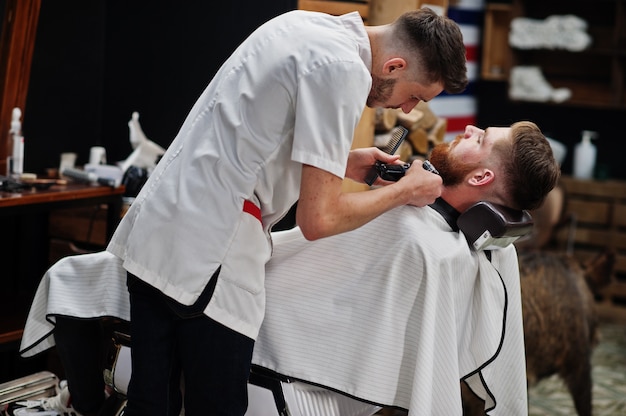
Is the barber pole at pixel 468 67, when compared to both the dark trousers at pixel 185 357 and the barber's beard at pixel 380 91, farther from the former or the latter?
the dark trousers at pixel 185 357

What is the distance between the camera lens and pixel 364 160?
2.33 meters

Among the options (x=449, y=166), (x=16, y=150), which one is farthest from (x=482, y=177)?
(x=16, y=150)

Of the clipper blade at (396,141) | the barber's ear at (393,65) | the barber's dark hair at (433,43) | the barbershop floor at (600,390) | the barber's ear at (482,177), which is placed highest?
the barber's dark hair at (433,43)

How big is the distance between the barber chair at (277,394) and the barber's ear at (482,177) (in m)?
0.64

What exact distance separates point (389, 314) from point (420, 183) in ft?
1.14

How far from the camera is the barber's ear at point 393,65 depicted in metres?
Result: 1.98

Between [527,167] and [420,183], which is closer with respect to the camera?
[420,183]

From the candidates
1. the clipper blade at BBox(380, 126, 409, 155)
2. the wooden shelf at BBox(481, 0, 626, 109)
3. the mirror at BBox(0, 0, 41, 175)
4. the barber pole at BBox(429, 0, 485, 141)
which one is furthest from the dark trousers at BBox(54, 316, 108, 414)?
the wooden shelf at BBox(481, 0, 626, 109)

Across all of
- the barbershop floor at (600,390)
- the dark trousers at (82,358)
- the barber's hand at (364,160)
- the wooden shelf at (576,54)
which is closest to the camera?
the barber's hand at (364,160)

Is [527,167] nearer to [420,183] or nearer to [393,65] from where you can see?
[420,183]

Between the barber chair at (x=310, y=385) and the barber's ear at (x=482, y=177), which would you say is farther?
the barber's ear at (x=482, y=177)

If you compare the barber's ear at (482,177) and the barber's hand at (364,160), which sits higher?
the barber's hand at (364,160)

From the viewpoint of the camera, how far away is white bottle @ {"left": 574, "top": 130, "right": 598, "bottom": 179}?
602cm

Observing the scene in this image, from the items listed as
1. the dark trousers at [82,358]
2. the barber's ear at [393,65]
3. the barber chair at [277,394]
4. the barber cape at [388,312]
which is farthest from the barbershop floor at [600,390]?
the barber's ear at [393,65]
